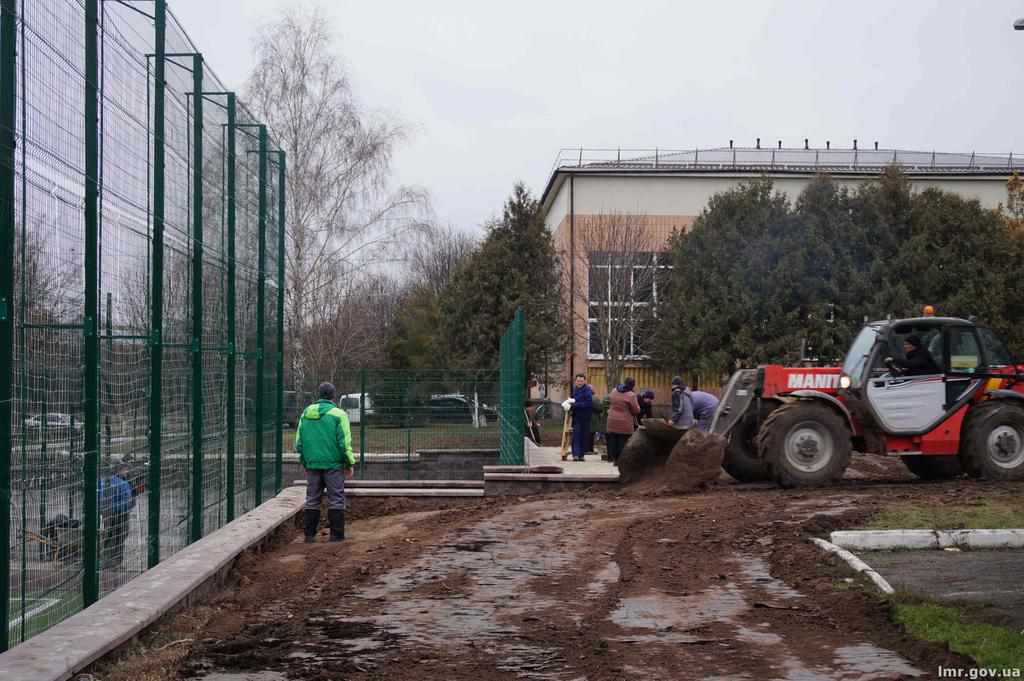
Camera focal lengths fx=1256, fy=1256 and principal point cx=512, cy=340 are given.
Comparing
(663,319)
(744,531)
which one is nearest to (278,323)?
(744,531)

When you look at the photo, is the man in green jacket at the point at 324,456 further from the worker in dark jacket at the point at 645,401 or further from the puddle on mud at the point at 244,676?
the worker in dark jacket at the point at 645,401

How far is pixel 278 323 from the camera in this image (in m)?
16.7

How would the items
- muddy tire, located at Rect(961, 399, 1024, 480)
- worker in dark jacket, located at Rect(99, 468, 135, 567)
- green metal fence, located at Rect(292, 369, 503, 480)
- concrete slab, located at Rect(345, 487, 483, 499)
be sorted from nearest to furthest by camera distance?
worker in dark jacket, located at Rect(99, 468, 135, 567) < muddy tire, located at Rect(961, 399, 1024, 480) < concrete slab, located at Rect(345, 487, 483, 499) < green metal fence, located at Rect(292, 369, 503, 480)

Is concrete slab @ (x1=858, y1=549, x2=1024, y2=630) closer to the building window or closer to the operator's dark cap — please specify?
the operator's dark cap

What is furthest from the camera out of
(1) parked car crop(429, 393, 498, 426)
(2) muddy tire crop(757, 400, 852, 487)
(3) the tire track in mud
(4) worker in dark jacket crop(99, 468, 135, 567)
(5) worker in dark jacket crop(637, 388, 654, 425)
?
(1) parked car crop(429, 393, 498, 426)

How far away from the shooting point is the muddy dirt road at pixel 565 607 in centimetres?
720

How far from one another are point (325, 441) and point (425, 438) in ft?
37.4

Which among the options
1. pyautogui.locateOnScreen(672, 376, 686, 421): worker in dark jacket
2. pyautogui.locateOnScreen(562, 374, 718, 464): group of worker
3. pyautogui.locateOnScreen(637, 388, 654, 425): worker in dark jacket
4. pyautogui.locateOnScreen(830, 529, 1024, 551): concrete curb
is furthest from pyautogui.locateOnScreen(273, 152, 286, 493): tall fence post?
pyautogui.locateOnScreen(637, 388, 654, 425): worker in dark jacket

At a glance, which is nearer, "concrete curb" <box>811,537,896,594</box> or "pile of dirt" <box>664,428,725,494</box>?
"concrete curb" <box>811,537,896,594</box>

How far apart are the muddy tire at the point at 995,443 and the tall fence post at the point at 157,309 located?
1142 centimetres

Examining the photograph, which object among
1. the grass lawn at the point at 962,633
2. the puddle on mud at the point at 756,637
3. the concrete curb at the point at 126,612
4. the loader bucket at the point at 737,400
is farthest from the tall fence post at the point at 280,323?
the grass lawn at the point at 962,633

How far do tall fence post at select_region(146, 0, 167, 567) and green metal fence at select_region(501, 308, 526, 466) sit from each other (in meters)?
10.9

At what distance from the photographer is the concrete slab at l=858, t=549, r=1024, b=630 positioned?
8.55m

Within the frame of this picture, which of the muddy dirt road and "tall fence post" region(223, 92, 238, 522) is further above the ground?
A: "tall fence post" region(223, 92, 238, 522)
